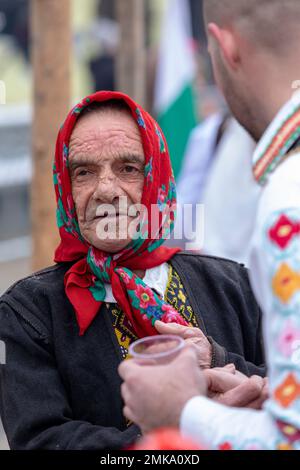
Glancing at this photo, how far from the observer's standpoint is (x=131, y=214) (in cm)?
300

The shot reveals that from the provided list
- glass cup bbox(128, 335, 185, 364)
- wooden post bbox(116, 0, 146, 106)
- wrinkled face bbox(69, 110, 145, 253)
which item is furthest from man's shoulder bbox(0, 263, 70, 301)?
wooden post bbox(116, 0, 146, 106)

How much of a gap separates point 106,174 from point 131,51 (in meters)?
3.85

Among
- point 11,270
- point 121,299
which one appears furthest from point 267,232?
point 11,270

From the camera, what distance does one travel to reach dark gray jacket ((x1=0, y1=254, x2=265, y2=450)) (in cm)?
268

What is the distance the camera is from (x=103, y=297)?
9.74 ft

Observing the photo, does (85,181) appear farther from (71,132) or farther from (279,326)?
(279,326)

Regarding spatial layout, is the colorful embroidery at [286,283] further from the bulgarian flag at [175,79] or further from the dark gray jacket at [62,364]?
the bulgarian flag at [175,79]

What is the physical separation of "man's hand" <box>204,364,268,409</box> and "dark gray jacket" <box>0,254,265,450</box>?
6.9 inches

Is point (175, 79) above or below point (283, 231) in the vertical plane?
above

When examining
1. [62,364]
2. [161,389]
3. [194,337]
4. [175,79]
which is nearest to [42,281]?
[62,364]

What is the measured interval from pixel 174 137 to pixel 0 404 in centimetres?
466

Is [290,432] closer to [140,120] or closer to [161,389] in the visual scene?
[161,389]

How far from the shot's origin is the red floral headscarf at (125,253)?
2.92m

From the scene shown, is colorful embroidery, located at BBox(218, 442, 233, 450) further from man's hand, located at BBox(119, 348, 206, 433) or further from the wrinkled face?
the wrinkled face
